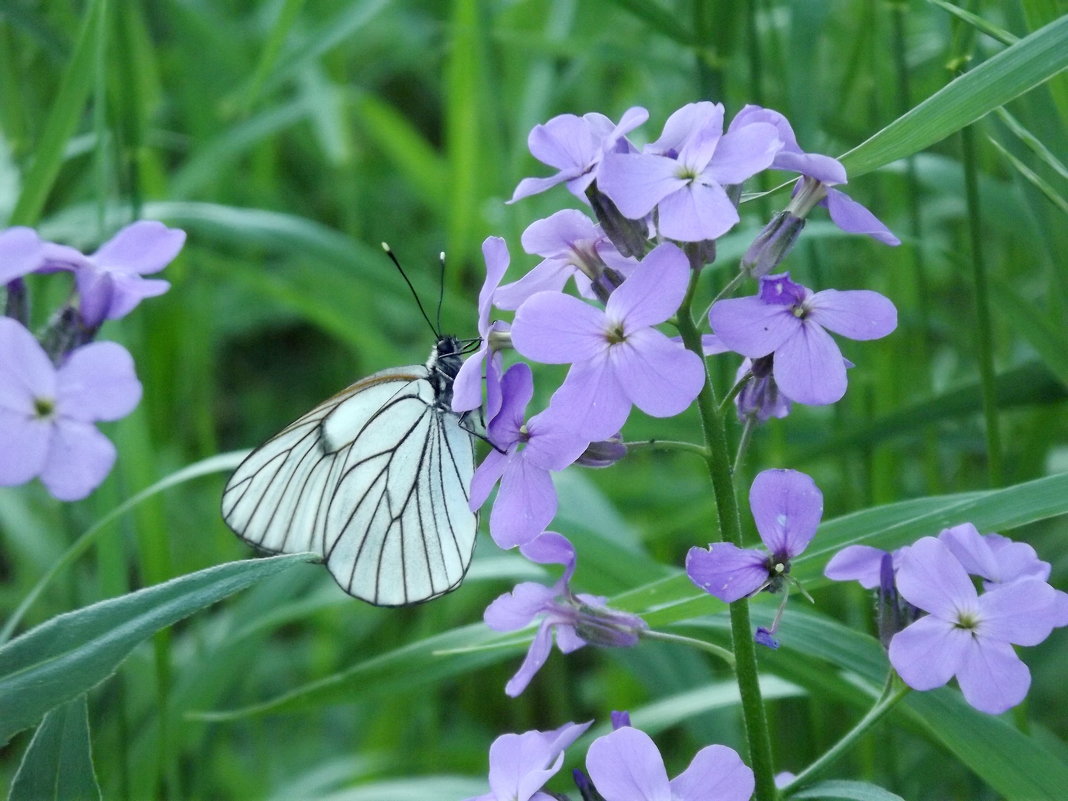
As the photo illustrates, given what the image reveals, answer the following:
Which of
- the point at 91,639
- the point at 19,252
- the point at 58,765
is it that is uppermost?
the point at 19,252

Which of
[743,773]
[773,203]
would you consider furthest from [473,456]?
[773,203]

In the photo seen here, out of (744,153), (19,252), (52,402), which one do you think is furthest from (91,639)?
(744,153)

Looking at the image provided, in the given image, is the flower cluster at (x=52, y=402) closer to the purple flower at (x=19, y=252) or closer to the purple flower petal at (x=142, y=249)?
the purple flower at (x=19, y=252)

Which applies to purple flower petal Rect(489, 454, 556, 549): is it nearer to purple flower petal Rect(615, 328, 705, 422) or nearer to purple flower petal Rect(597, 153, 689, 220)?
purple flower petal Rect(615, 328, 705, 422)

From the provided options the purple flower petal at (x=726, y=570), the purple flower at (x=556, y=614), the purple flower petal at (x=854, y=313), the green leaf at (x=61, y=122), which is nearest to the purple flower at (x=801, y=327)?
the purple flower petal at (x=854, y=313)

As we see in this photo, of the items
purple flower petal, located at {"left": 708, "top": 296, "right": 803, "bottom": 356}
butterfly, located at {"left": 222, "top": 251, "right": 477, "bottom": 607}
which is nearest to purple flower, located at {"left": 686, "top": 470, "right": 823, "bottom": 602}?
purple flower petal, located at {"left": 708, "top": 296, "right": 803, "bottom": 356}

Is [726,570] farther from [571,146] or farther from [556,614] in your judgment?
[571,146]
